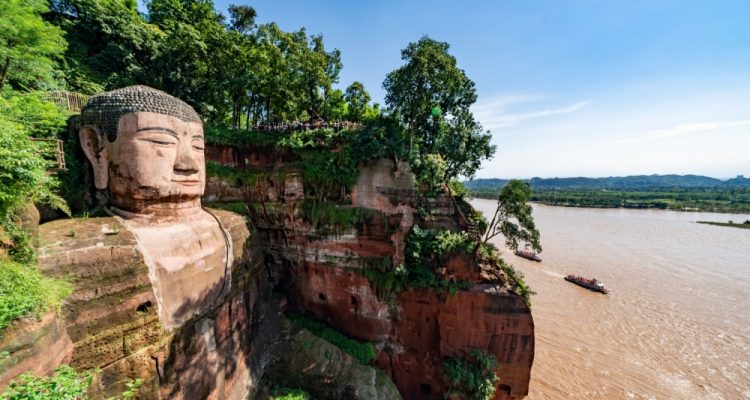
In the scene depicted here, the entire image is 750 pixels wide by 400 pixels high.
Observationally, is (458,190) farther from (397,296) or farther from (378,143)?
(397,296)

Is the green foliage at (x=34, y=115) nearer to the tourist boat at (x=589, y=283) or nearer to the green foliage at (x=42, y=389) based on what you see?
the green foliage at (x=42, y=389)

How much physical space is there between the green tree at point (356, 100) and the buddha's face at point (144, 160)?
13832 millimetres

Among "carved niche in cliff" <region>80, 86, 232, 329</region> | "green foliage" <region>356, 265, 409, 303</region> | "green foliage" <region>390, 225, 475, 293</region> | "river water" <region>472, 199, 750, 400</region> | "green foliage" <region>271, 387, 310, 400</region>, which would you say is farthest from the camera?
"river water" <region>472, 199, 750, 400</region>

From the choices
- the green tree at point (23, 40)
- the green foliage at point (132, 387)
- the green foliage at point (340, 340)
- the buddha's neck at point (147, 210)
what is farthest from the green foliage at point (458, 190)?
the green tree at point (23, 40)

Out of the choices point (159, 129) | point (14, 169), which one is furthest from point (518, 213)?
point (14, 169)

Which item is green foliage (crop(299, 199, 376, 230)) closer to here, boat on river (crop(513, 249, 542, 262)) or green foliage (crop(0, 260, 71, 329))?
green foliage (crop(0, 260, 71, 329))

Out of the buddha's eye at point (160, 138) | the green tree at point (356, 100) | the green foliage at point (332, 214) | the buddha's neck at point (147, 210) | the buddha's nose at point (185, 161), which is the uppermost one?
the green tree at point (356, 100)

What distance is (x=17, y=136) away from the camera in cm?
564

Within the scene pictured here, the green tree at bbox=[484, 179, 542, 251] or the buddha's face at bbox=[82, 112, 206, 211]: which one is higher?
the buddha's face at bbox=[82, 112, 206, 211]

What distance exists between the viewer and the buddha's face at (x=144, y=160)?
8.50 meters

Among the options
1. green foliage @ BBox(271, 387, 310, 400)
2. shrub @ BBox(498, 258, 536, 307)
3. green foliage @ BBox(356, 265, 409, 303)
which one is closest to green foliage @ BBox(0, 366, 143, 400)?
green foliage @ BBox(271, 387, 310, 400)

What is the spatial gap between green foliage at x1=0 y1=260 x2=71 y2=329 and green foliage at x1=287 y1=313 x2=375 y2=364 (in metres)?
9.59

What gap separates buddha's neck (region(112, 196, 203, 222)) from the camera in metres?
8.79

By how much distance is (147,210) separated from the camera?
29.1ft
